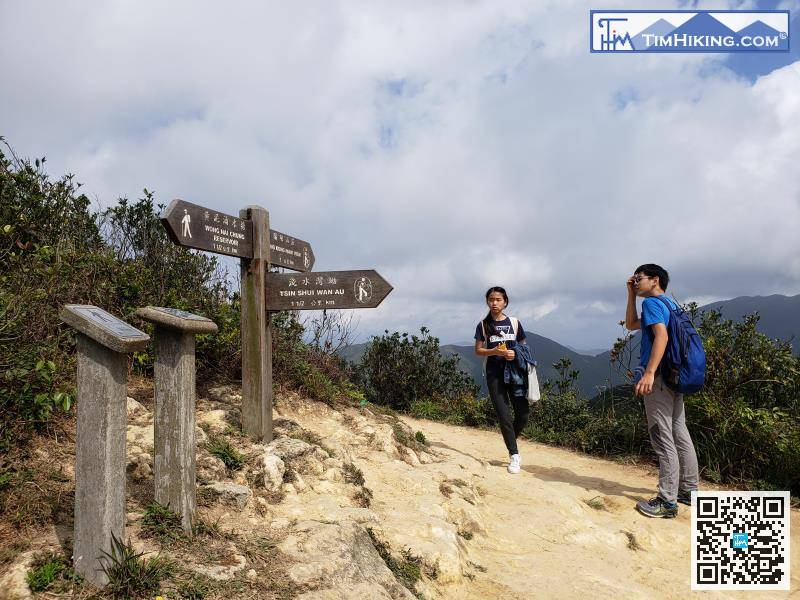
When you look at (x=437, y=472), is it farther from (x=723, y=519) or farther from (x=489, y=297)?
(x=723, y=519)

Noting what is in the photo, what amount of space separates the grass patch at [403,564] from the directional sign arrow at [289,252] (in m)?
2.72

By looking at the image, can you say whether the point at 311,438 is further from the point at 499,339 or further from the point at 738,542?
the point at 738,542

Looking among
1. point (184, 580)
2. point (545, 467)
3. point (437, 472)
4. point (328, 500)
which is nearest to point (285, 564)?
point (184, 580)

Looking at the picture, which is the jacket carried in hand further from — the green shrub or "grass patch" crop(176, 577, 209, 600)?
the green shrub

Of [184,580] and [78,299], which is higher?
[78,299]

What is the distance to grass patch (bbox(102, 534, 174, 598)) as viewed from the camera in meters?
2.38

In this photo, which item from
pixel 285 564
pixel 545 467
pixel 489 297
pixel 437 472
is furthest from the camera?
pixel 545 467

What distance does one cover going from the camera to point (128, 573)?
2412mm

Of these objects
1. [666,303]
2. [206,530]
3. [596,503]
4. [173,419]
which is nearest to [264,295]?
[173,419]

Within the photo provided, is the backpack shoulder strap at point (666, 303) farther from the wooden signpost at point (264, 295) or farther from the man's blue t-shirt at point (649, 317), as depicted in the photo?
the wooden signpost at point (264, 295)

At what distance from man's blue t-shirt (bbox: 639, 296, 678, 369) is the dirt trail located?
4.96 feet

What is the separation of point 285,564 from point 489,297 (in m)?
3.63

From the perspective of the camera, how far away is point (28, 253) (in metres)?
6.09

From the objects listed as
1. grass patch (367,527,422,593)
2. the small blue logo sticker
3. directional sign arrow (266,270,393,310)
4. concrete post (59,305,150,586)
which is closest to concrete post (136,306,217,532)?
concrete post (59,305,150,586)
